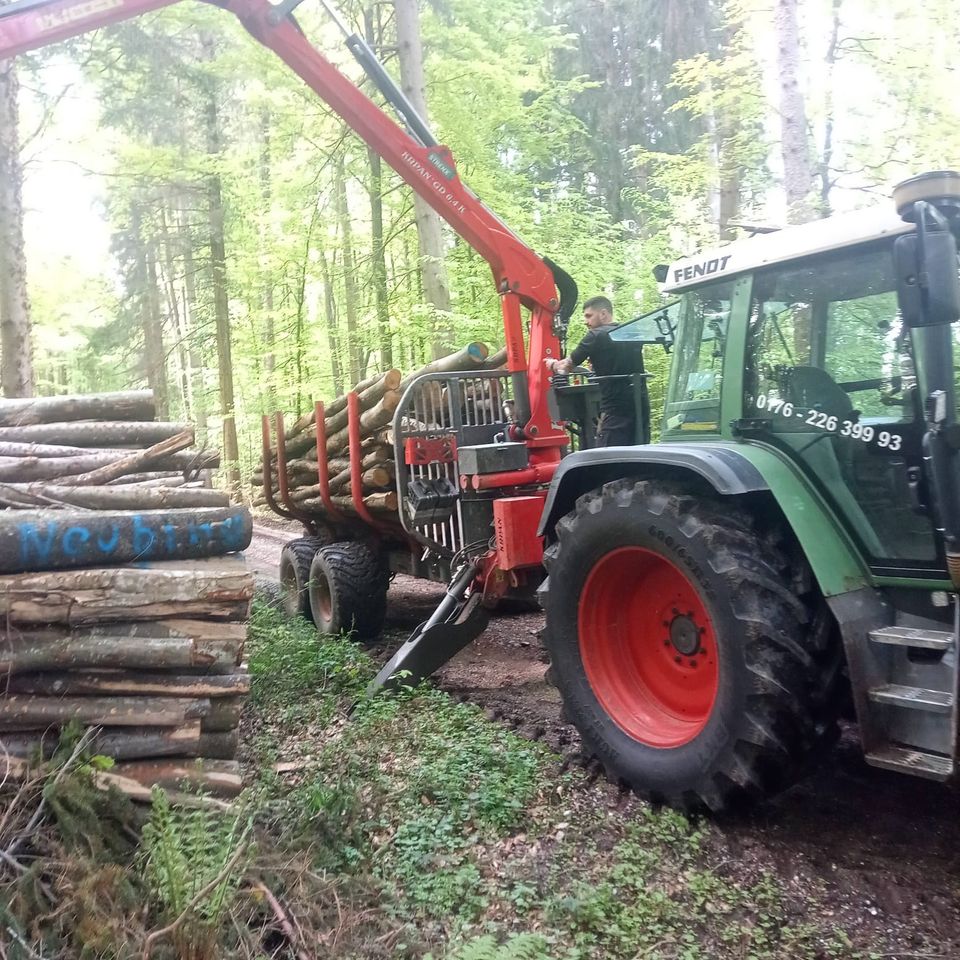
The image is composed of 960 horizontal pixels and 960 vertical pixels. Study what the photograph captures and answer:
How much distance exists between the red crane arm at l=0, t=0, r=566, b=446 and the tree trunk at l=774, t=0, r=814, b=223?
4.93 meters

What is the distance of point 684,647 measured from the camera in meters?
3.88

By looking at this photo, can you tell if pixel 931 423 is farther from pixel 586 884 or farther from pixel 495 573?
pixel 495 573

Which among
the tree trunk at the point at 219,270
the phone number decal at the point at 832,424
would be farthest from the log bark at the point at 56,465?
the tree trunk at the point at 219,270

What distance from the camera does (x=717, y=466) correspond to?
11.5 feet

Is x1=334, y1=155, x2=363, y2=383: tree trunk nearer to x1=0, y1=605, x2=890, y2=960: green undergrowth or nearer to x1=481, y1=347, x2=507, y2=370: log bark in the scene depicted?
x1=481, y1=347, x2=507, y2=370: log bark

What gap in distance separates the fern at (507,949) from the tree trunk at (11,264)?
9460mm

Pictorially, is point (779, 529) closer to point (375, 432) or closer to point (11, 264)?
point (375, 432)

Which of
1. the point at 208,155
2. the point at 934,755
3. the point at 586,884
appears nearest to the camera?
the point at 934,755

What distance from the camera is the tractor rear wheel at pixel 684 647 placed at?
129 inches

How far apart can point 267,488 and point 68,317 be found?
50.0 ft

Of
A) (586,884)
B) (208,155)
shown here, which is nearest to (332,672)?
(586,884)

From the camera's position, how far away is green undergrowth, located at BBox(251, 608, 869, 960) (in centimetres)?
286

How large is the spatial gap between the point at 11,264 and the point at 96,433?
21.7 ft

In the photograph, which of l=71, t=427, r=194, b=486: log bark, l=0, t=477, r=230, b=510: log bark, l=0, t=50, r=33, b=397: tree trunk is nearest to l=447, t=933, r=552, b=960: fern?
l=0, t=477, r=230, b=510: log bark
